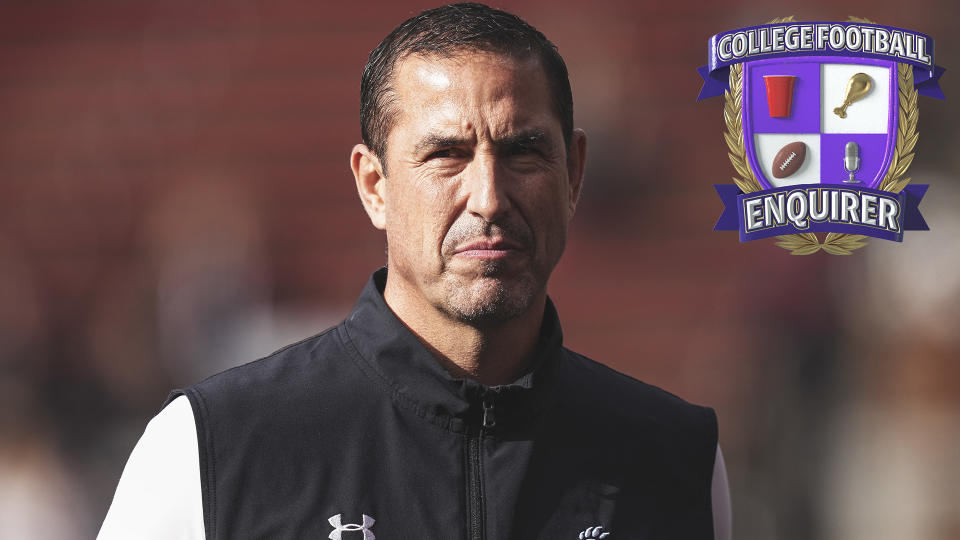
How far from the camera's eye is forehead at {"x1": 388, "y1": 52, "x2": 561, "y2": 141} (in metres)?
2.06

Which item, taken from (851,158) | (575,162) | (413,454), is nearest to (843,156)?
(851,158)

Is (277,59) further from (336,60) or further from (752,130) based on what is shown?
(752,130)

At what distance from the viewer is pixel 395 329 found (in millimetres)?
2088

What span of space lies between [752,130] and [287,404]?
108 inches

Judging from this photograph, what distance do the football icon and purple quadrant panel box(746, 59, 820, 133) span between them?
2.5 inches

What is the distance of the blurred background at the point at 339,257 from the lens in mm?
5082

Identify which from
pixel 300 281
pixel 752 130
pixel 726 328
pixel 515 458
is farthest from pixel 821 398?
pixel 515 458

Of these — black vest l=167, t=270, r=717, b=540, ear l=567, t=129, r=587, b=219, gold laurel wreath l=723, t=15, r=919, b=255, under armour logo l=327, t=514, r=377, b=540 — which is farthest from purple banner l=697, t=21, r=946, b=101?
under armour logo l=327, t=514, r=377, b=540

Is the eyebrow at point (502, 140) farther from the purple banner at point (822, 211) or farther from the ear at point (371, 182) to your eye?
the purple banner at point (822, 211)

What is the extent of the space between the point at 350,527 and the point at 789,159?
→ 9.17ft

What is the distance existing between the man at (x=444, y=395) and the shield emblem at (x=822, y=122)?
222 centimetres

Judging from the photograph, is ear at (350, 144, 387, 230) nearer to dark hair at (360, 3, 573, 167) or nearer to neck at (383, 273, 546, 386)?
dark hair at (360, 3, 573, 167)

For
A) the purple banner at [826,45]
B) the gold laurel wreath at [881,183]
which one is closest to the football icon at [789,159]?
the gold laurel wreath at [881,183]

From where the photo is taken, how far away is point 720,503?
7.53 ft
